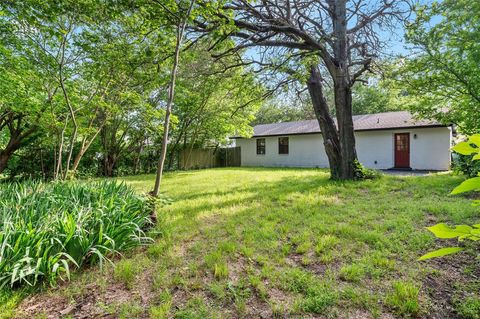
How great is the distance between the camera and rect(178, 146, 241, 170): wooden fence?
670 inches

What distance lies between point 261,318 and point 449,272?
2.13 meters

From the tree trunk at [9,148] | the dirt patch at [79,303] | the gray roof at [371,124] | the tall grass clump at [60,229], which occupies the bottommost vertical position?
the dirt patch at [79,303]

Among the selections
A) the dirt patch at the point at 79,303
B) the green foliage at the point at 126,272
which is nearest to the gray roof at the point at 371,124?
the green foliage at the point at 126,272

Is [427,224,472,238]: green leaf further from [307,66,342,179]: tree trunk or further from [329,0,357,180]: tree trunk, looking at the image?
[307,66,342,179]: tree trunk

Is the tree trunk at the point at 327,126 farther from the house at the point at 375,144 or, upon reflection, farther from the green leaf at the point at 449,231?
the green leaf at the point at 449,231

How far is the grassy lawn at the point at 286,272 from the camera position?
232cm

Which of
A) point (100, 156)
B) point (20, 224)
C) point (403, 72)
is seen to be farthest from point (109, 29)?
point (100, 156)

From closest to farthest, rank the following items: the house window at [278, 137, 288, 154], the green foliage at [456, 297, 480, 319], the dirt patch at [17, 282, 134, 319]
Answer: the green foliage at [456, 297, 480, 319]
the dirt patch at [17, 282, 134, 319]
the house window at [278, 137, 288, 154]

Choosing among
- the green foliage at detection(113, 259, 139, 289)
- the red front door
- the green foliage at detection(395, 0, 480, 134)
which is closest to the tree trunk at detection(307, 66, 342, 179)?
the green foliage at detection(395, 0, 480, 134)

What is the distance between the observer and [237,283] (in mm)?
2717

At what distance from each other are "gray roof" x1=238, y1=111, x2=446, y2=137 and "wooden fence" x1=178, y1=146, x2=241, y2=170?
251 cm

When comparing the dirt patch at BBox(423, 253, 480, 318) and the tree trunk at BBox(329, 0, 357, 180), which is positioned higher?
the tree trunk at BBox(329, 0, 357, 180)

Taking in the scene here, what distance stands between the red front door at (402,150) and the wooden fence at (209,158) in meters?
10.5

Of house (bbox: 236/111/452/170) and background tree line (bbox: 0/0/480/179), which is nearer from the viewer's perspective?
background tree line (bbox: 0/0/480/179)
